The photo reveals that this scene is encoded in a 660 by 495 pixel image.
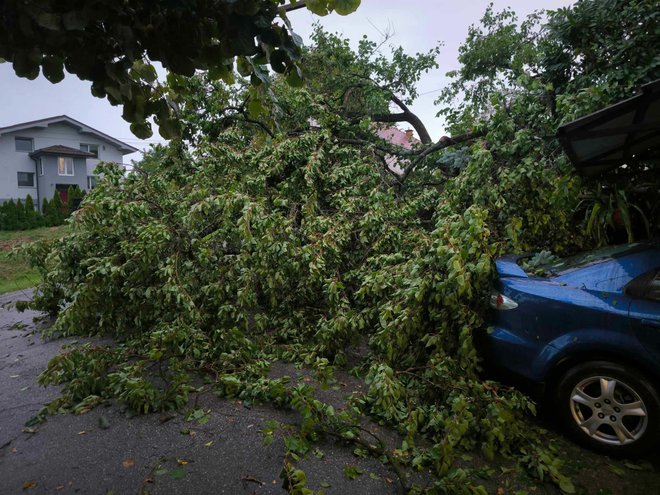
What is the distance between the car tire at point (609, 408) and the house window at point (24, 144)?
116 feet

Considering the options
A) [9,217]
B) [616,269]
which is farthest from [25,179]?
[616,269]

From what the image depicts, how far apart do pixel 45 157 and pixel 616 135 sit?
33838 mm

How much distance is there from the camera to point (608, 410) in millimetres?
2744

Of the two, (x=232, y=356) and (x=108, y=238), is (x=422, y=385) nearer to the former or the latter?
(x=232, y=356)

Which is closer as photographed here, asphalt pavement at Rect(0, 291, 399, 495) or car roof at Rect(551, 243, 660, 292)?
asphalt pavement at Rect(0, 291, 399, 495)

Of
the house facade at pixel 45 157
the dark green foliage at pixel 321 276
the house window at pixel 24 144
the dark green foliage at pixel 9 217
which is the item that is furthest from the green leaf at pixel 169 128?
the house window at pixel 24 144

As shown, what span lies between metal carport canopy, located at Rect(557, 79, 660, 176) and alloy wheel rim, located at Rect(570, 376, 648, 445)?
1939 mm

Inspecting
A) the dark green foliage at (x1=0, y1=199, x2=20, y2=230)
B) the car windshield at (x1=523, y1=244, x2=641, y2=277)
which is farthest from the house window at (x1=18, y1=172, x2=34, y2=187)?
the car windshield at (x1=523, y1=244, x2=641, y2=277)

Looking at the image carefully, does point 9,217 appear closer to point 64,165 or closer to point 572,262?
point 64,165

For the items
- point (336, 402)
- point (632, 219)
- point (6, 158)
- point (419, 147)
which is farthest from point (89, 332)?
point (6, 158)

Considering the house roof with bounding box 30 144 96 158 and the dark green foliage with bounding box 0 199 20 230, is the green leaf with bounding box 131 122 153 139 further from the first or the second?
the house roof with bounding box 30 144 96 158

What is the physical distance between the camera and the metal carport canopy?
2.97m

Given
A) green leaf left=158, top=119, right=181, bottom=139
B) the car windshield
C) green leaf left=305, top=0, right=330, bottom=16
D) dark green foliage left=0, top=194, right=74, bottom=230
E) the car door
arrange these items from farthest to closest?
dark green foliage left=0, top=194, right=74, bottom=230
the car windshield
green leaf left=158, top=119, right=181, bottom=139
the car door
green leaf left=305, top=0, right=330, bottom=16

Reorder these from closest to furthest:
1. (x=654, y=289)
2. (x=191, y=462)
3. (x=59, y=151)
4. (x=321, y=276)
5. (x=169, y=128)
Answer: (x=191, y=462) < (x=654, y=289) < (x=169, y=128) < (x=321, y=276) < (x=59, y=151)
